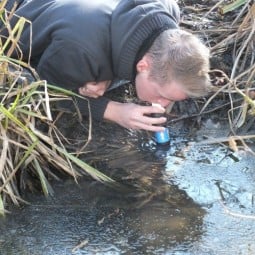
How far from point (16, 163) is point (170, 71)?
2.07ft

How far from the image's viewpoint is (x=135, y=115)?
2518 millimetres

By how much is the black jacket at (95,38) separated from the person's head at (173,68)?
5cm

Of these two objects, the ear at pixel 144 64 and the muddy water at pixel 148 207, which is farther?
the ear at pixel 144 64

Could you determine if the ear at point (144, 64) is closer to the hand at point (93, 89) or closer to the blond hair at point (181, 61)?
the blond hair at point (181, 61)

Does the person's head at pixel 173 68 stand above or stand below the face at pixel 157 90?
above

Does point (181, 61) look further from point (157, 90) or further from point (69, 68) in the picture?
point (69, 68)

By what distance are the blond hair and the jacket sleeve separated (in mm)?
249

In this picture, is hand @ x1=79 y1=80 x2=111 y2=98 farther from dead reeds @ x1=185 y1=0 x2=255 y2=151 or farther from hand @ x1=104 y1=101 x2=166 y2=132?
dead reeds @ x1=185 y1=0 x2=255 y2=151

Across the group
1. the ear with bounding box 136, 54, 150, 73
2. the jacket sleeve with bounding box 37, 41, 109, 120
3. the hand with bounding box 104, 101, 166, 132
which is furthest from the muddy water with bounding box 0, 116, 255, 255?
the ear with bounding box 136, 54, 150, 73

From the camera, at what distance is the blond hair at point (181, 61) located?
7.56 ft

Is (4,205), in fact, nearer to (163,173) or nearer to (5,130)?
(5,130)

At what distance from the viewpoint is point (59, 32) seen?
2.52m

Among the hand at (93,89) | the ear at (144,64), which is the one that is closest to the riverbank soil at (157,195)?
the hand at (93,89)

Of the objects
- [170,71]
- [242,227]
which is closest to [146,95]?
[170,71]
